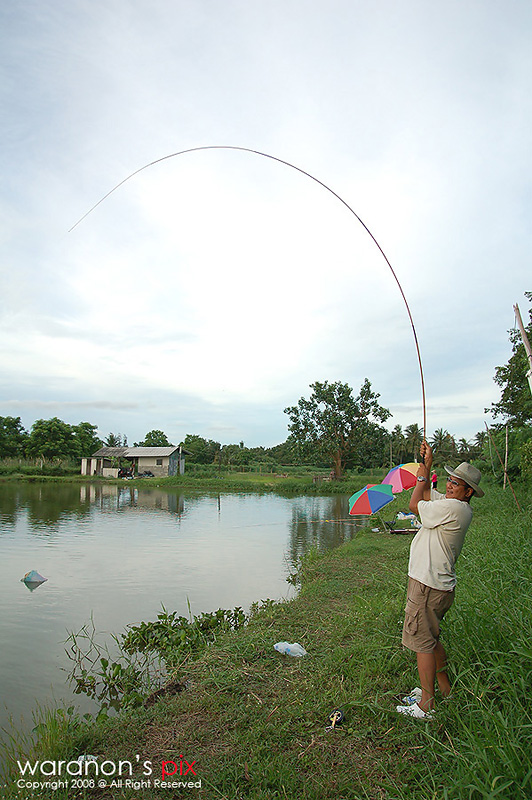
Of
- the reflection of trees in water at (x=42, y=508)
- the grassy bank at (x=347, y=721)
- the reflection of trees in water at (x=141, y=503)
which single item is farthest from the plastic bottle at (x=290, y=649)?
the reflection of trees in water at (x=141, y=503)

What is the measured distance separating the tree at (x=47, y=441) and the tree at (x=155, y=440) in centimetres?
1450

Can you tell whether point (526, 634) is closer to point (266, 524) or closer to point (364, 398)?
point (266, 524)

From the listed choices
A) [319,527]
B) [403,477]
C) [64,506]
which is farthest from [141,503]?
[403,477]

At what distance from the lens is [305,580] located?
821 centimetres

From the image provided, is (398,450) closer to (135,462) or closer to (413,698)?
(135,462)

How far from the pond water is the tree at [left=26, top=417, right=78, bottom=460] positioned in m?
26.6

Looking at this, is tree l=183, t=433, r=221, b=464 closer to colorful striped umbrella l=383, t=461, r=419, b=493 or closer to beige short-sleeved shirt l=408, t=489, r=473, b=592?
colorful striped umbrella l=383, t=461, r=419, b=493

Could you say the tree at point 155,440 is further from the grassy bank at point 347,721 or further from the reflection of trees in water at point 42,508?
the grassy bank at point 347,721

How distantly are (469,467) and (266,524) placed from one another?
48.3 feet

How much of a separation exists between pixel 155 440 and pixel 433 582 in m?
60.9

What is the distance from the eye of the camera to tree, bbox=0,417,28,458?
46875 millimetres

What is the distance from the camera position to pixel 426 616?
3027 millimetres

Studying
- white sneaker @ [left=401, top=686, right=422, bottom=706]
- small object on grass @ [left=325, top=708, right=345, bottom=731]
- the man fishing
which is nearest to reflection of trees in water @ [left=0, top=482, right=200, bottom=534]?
small object on grass @ [left=325, top=708, right=345, bottom=731]

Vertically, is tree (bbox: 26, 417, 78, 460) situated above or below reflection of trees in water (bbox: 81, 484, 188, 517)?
above
